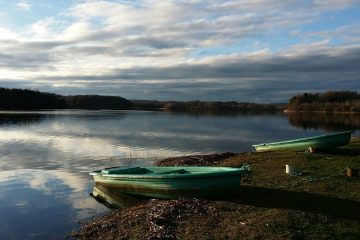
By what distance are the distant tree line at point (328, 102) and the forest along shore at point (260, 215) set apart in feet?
500

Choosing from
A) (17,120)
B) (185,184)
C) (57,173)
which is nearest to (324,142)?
(185,184)

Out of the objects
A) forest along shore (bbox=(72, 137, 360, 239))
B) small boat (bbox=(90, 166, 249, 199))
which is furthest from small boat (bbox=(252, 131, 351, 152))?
small boat (bbox=(90, 166, 249, 199))

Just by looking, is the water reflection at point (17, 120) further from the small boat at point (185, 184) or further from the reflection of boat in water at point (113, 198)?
the small boat at point (185, 184)

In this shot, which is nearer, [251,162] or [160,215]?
[160,215]

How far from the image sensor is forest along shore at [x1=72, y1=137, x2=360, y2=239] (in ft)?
35.3

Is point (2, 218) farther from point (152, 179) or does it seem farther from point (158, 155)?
point (158, 155)

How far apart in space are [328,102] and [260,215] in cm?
17928

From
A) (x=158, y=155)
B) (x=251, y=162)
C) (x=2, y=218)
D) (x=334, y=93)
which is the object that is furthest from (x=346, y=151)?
(x=334, y=93)

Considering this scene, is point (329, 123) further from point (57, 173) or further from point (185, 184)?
point (185, 184)

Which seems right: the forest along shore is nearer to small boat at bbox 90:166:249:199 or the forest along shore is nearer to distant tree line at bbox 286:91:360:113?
small boat at bbox 90:166:249:199

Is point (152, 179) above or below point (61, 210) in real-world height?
above

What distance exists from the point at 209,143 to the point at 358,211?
31415 millimetres

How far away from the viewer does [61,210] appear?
15.9 meters

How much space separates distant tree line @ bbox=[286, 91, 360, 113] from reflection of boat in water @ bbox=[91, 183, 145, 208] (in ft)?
502
